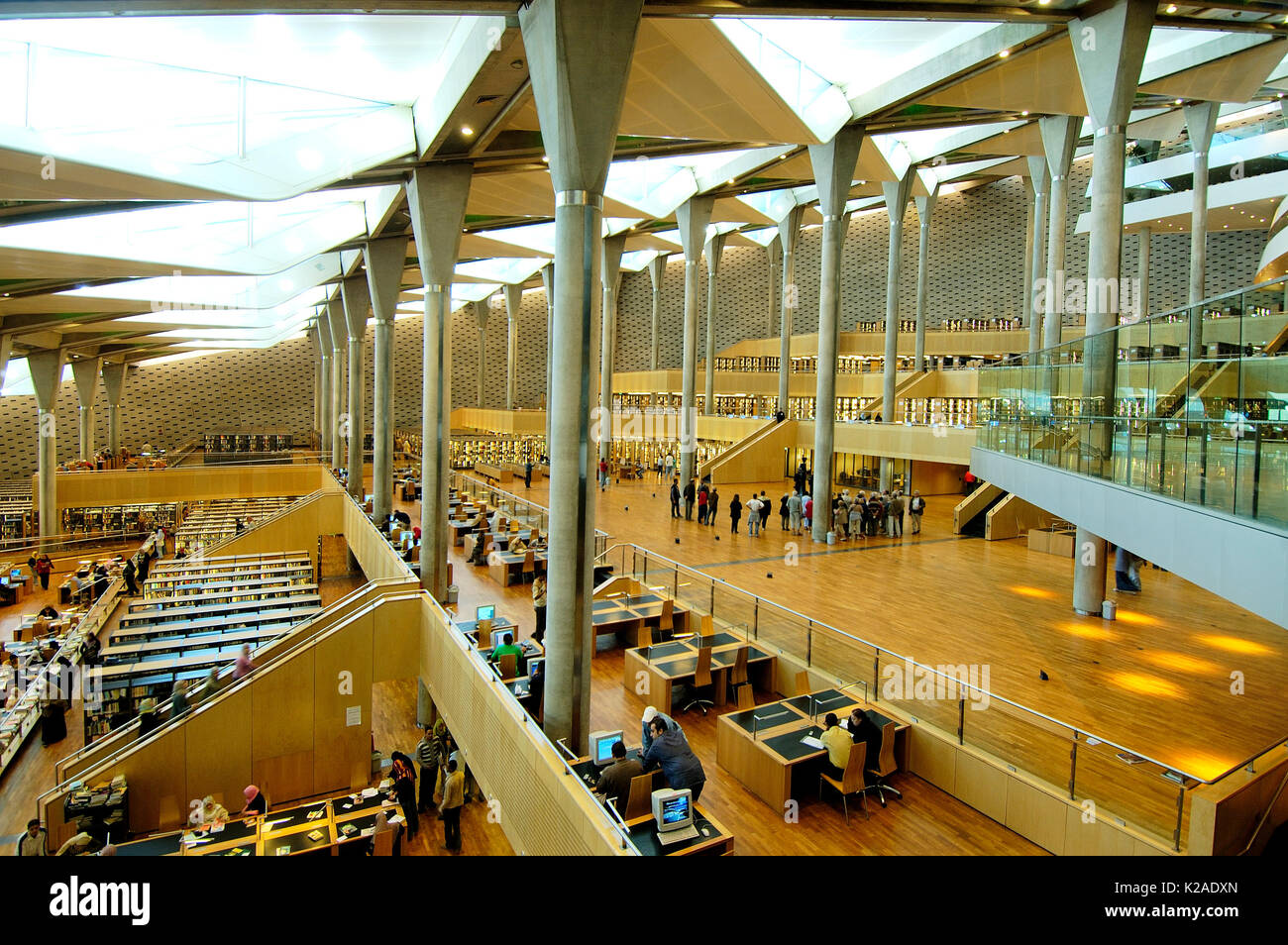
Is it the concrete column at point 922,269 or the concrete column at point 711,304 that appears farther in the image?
the concrete column at point 711,304

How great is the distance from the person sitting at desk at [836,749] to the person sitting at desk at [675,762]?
142 cm

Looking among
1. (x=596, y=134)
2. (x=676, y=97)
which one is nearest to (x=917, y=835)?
(x=596, y=134)

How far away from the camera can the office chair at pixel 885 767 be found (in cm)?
743

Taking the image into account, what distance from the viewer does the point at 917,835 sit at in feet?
22.1

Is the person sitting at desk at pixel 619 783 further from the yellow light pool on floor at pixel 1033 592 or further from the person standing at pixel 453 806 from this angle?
the yellow light pool on floor at pixel 1033 592

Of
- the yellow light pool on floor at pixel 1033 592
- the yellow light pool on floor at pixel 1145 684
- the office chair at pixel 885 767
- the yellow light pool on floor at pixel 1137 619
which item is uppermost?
the yellow light pool on floor at pixel 1033 592

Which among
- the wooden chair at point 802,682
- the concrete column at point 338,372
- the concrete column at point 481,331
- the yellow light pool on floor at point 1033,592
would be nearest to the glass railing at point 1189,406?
the yellow light pool on floor at point 1033,592

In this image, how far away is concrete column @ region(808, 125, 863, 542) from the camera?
1662 cm

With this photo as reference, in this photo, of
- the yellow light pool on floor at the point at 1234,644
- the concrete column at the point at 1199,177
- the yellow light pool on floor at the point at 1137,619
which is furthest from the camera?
the concrete column at the point at 1199,177

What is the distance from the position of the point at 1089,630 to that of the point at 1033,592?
83.9 inches

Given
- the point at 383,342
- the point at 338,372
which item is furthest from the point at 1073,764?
the point at 338,372

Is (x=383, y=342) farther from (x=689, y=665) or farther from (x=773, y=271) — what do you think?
(x=773, y=271)

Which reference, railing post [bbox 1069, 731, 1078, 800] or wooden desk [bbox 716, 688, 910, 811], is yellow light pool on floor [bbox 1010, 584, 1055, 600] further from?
railing post [bbox 1069, 731, 1078, 800]
